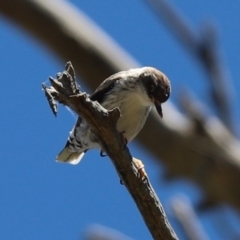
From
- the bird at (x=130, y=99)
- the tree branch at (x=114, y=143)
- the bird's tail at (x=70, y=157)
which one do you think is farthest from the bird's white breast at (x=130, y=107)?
the tree branch at (x=114, y=143)

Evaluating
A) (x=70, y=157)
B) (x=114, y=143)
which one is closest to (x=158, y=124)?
(x=70, y=157)

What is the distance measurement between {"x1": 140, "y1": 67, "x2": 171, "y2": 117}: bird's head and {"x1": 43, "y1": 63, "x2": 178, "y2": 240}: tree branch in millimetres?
1696

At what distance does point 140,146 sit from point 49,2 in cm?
173

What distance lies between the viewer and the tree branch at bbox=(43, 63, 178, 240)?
364cm

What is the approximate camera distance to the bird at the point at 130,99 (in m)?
5.51

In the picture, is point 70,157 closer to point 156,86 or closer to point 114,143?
point 156,86

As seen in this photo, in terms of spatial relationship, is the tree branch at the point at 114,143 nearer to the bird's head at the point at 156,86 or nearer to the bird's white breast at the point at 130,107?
the bird's white breast at the point at 130,107

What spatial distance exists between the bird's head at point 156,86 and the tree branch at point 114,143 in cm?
170

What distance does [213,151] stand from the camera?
24.5ft

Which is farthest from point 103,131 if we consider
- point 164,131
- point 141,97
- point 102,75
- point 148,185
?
point 164,131

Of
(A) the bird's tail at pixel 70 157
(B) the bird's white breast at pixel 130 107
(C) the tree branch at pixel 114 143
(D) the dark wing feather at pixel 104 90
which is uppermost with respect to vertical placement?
(A) the bird's tail at pixel 70 157

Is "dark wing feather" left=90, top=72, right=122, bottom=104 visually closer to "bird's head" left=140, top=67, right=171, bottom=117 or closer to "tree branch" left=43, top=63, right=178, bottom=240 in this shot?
"bird's head" left=140, top=67, right=171, bottom=117

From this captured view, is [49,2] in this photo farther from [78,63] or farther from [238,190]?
[238,190]

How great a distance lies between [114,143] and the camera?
3799mm
